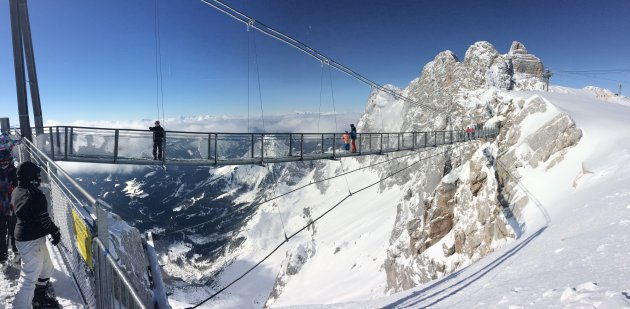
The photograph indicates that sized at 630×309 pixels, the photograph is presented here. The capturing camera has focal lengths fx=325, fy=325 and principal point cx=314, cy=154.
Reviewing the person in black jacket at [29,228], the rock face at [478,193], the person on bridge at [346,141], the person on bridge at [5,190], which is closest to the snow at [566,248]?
the person in black jacket at [29,228]

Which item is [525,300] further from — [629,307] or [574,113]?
[574,113]

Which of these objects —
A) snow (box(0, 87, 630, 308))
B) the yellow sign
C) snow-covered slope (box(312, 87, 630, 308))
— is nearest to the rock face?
snow (box(0, 87, 630, 308))

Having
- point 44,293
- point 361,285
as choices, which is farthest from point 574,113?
point 361,285

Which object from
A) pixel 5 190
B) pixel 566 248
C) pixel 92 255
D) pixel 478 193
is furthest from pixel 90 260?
pixel 478 193

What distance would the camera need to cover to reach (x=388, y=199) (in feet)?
468

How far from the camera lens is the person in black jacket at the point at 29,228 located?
423cm

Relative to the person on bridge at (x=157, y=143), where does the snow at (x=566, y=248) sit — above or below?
below

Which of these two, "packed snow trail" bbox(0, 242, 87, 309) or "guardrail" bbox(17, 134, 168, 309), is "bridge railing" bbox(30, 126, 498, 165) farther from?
"packed snow trail" bbox(0, 242, 87, 309)

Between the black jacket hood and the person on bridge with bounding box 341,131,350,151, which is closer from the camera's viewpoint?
the black jacket hood

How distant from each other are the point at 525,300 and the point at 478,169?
27666mm

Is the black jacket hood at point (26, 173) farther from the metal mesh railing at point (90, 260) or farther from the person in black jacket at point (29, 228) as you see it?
the metal mesh railing at point (90, 260)

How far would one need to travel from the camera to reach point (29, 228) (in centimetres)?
427

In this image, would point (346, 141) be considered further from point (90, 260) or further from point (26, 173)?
point (90, 260)

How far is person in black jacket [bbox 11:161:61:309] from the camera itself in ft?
13.9
